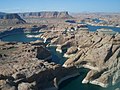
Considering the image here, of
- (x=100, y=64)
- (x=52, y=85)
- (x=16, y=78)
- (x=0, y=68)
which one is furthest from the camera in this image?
(x=100, y=64)

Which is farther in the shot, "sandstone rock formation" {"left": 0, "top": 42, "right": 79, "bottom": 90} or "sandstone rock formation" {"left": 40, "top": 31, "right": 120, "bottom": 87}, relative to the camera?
"sandstone rock formation" {"left": 40, "top": 31, "right": 120, "bottom": 87}

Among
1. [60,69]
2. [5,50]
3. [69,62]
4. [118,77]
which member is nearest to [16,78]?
[60,69]

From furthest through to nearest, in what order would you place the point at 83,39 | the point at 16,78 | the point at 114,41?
1. the point at 83,39
2. the point at 114,41
3. the point at 16,78

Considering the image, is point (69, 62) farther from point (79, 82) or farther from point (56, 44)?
point (56, 44)

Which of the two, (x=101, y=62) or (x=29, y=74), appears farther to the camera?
(x=101, y=62)

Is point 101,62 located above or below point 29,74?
below

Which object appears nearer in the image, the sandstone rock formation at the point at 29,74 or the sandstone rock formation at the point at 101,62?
the sandstone rock formation at the point at 29,74

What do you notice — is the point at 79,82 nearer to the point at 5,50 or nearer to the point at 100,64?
the point at 100,64

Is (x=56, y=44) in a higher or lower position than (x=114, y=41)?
lower

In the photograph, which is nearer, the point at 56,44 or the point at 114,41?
the point at 114,41
